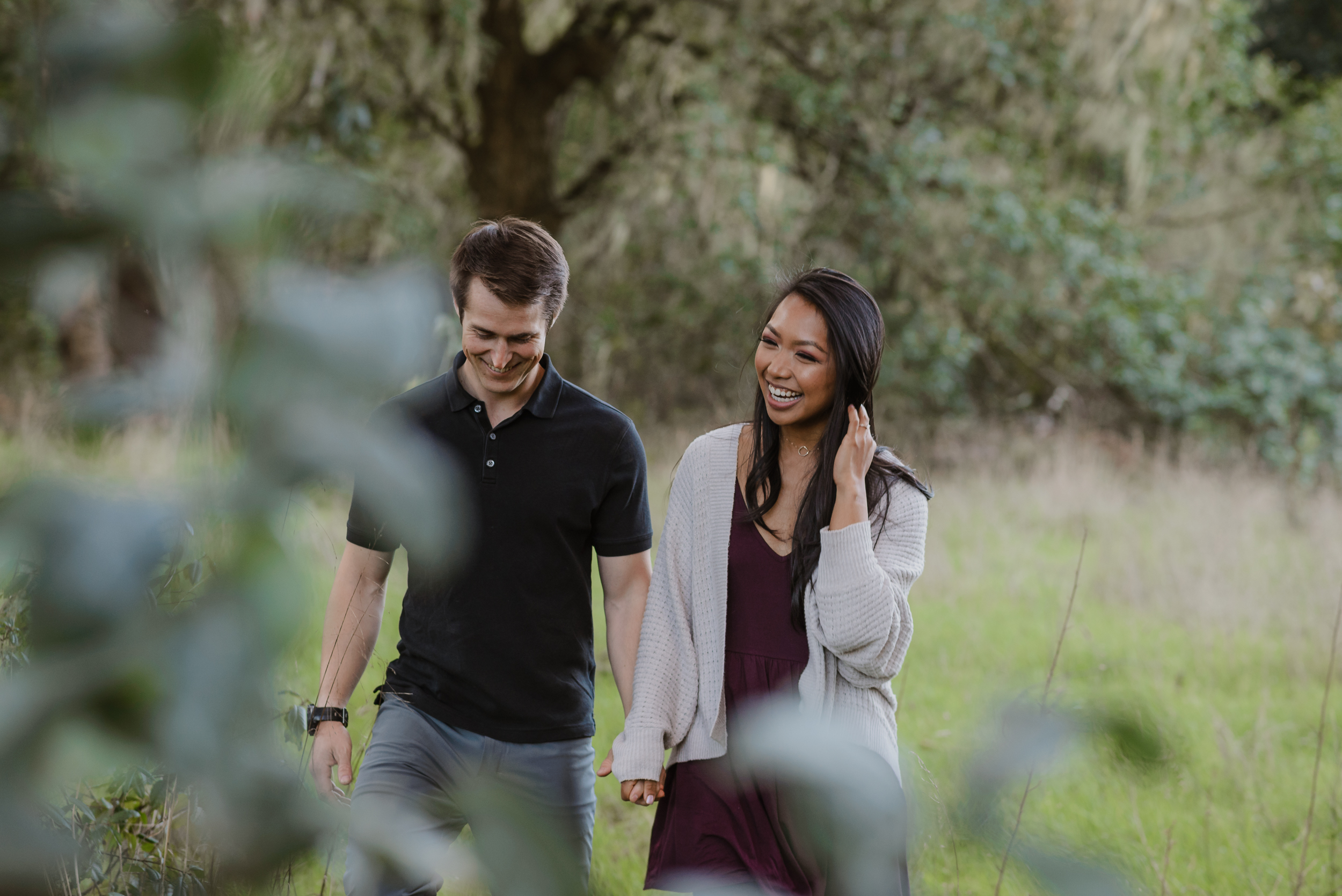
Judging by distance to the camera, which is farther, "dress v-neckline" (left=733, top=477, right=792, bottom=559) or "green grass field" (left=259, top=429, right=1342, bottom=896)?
"dress v-neckline" (left=733, top=477, right=792, bottom=559)

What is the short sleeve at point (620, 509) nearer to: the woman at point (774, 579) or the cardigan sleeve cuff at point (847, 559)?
the woman at point (774, 579)

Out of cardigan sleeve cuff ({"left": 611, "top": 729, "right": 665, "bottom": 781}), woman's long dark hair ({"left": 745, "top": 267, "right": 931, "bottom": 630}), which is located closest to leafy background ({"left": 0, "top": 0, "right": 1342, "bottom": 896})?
woman's long dark hair ({"left": 745, "top": 267, "right": 931, "bottom": 630})

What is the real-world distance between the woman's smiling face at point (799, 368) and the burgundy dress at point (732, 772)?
23 centimetres

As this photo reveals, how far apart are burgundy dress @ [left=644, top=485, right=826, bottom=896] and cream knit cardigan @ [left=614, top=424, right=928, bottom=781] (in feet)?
0.12

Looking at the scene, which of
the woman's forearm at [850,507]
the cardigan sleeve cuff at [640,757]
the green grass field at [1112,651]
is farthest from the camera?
the cardigan sleeve cuff at [640,757]

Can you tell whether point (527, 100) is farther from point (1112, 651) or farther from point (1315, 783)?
point (1315, 783)

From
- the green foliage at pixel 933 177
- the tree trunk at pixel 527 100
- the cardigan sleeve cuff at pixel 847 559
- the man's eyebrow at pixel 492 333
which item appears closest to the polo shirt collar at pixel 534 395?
the man's eyebrow at pixel 492 333

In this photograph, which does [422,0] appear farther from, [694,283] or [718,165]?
[694,283]

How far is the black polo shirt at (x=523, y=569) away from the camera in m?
2.48

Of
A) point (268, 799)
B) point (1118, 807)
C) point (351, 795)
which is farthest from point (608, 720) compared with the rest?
point (268, 799)

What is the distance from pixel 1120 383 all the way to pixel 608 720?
25.4ft

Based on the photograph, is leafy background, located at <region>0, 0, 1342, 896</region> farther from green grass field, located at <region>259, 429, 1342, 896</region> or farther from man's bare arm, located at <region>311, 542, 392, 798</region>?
man's bare arm, located at <region>311, 542, 392, 798</region>

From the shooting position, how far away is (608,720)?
4629 millimetres

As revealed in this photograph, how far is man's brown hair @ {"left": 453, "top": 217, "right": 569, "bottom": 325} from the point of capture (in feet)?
7.82
